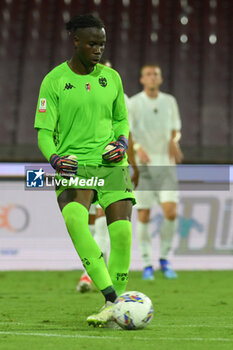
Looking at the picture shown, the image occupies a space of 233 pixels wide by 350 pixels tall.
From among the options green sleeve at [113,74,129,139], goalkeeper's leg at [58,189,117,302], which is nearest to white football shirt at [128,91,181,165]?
green sleeve at [113,74,129,139]

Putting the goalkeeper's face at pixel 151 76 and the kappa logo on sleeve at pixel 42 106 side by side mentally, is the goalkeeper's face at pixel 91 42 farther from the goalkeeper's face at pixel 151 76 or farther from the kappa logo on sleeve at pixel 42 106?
the goalkeeper's face at pixel 151 76

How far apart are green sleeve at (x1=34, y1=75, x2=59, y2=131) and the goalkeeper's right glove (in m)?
0.21

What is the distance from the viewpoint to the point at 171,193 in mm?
7340

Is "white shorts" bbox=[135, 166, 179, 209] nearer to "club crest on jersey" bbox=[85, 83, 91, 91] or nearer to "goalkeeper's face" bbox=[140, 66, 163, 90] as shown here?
"goalkeeper's face" bbox=[140, 66, 163, 90]

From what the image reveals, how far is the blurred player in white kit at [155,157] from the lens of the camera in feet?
24.0

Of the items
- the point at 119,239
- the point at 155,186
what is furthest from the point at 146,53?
the point at 119,239

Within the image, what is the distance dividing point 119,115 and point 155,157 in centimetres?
394

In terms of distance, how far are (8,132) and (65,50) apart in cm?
188

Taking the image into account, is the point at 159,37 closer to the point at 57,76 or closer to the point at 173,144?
the point at 173,144

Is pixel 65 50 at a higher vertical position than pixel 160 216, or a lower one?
higher

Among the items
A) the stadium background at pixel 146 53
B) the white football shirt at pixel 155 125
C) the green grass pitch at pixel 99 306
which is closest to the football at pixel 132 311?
the green grass pitch at pixel 99 306

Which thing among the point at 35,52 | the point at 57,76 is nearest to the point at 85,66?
the point at 57,76

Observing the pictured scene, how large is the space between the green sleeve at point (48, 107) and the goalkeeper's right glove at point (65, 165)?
215mm

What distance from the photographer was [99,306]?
4.57 m
